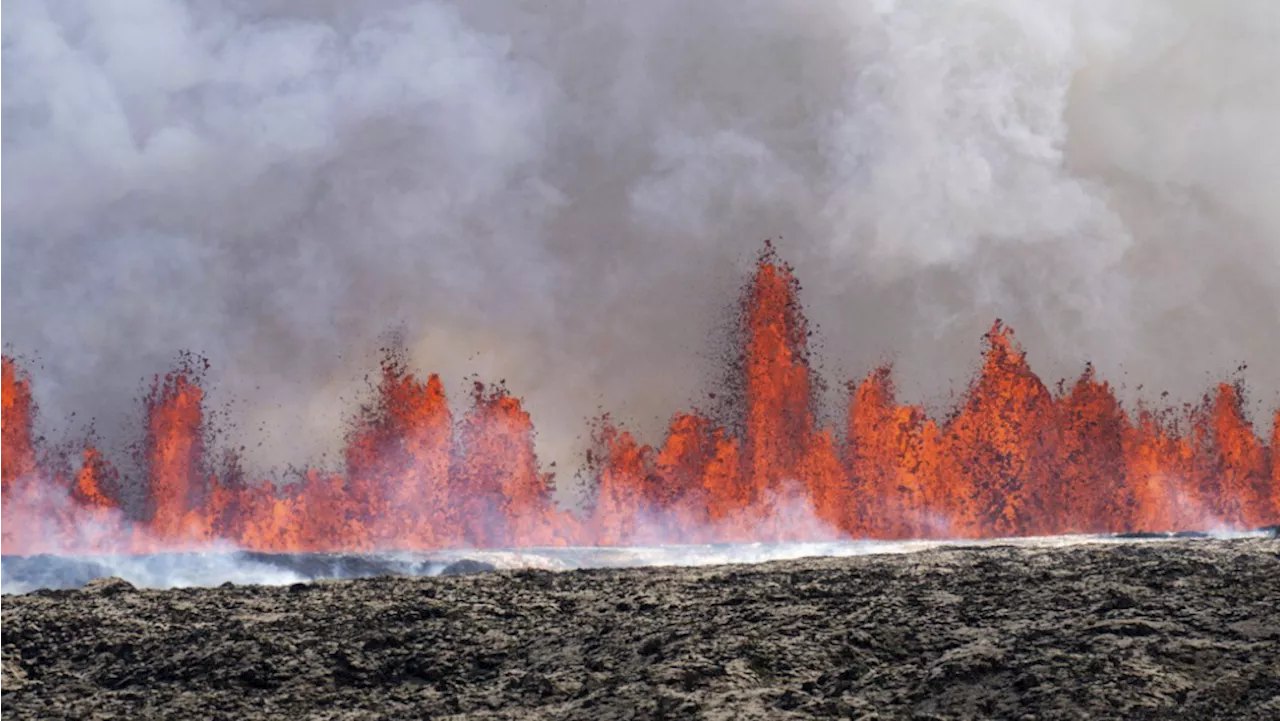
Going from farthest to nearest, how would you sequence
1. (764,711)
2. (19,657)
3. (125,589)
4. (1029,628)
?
(125,589) < (19,657) < (1029,628) < (764,711)

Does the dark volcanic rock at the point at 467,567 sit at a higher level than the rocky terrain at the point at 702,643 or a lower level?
higher

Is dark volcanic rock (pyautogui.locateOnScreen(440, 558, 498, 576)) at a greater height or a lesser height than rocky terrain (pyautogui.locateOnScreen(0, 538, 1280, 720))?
greater

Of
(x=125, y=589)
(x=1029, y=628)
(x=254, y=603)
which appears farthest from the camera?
(x=125, y=589)

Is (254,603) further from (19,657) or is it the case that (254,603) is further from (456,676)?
(456,676)

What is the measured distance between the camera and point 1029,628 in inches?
408

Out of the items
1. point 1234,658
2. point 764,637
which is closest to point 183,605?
point 764,637

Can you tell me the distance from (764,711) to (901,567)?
4.21 metres

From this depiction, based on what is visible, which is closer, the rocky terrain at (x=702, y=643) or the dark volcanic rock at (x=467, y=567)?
the rocky terrain at (x=702, y=643)

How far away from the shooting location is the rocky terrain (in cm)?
933

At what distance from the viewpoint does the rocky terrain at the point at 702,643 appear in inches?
367

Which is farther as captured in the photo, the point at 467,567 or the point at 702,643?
the point at 467,567

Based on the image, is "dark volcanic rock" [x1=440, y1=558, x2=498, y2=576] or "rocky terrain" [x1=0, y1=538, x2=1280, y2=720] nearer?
"rocky terrain" [x1=0, y1=538, x2=1280, y2=720]

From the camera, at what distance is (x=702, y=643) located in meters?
10.6

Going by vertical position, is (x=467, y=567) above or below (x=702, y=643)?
above
